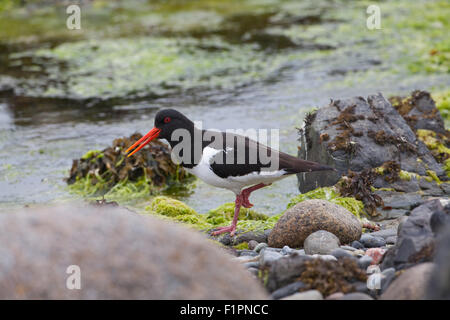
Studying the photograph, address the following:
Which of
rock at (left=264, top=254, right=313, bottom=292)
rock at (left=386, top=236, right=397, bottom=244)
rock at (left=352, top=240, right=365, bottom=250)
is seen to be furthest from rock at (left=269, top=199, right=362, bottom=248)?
rock at (left=264, top=254, right=313, bottom=292)

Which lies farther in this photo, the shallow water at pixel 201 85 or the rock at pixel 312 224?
the shallow water at pixel 201 85

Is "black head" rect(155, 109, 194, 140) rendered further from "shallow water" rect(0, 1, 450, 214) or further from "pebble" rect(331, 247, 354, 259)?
"pebble" rect(331, 247, 354, 259)

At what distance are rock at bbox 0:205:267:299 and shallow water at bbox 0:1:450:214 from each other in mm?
4016

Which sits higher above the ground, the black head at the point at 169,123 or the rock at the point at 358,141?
the black head at the point at 169,123

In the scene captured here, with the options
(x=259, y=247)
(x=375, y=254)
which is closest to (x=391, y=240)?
(x=375, y=254)

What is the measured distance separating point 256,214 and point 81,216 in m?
3.63

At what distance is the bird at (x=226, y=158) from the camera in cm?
546

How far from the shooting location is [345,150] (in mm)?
6594

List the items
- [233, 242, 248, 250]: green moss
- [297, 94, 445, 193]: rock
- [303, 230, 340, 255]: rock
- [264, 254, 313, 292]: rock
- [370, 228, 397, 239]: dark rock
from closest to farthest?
1. [264, 254, 313, 292]: rock
2. [303, 230, 340, 255]: rock
3. [370, 228, 397, 239]: dark rock
4. [233, 242, 248, 250]: green moss
5. [297, 94, 445, 193]: rock

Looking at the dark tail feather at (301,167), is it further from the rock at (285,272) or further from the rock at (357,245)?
the rock at (285,272)

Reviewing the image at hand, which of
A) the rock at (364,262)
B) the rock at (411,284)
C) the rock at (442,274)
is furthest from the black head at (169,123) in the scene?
the rock at (442,274)

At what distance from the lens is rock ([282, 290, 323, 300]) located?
135 inches

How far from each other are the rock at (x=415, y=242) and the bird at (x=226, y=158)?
1661mm

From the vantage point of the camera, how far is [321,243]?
14.7 feet
